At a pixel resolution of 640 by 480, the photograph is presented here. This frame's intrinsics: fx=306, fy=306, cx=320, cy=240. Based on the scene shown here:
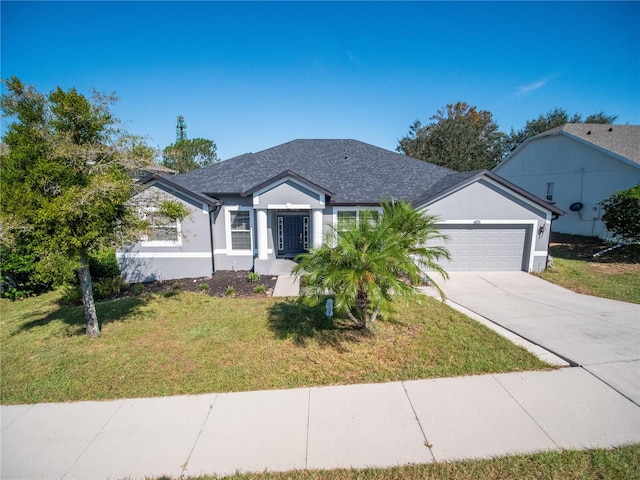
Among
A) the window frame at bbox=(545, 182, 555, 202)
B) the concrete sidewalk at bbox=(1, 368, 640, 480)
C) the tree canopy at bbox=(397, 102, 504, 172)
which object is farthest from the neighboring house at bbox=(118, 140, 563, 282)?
the tree canopy at bbox=(397, 102, 504, 172)

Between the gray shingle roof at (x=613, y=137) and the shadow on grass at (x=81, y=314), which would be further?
the gray shingle roof at (x=613, y=137)

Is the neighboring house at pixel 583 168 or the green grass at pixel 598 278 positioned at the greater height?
the neighboring house at pixel 583 168

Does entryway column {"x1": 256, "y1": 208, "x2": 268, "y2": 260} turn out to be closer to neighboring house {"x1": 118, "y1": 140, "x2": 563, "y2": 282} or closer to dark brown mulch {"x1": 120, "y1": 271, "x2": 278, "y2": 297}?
neighboring house {"x1": 118, "y1": 140, "x2": 563, "y2": 282}

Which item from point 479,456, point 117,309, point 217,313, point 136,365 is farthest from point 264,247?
point 479,456

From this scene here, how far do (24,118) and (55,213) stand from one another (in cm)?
202

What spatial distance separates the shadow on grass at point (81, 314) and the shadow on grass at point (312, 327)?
13.6 ft

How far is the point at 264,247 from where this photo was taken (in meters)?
12.0

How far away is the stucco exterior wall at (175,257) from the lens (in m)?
11.8

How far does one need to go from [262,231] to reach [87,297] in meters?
6.14

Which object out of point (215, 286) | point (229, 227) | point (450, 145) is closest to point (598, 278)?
point (215, 286)

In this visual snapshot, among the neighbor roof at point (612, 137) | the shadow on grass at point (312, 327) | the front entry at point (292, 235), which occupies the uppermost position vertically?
the neighbor roof at point (612, 137)

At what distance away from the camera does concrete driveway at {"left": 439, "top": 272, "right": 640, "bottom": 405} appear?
209 inches

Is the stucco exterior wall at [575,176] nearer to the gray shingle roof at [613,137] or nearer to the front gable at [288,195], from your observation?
the gray shingle roof at [613,137]

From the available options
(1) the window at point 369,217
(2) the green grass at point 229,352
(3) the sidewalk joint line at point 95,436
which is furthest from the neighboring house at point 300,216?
(3) the sidewalk joint line at point 95,436
